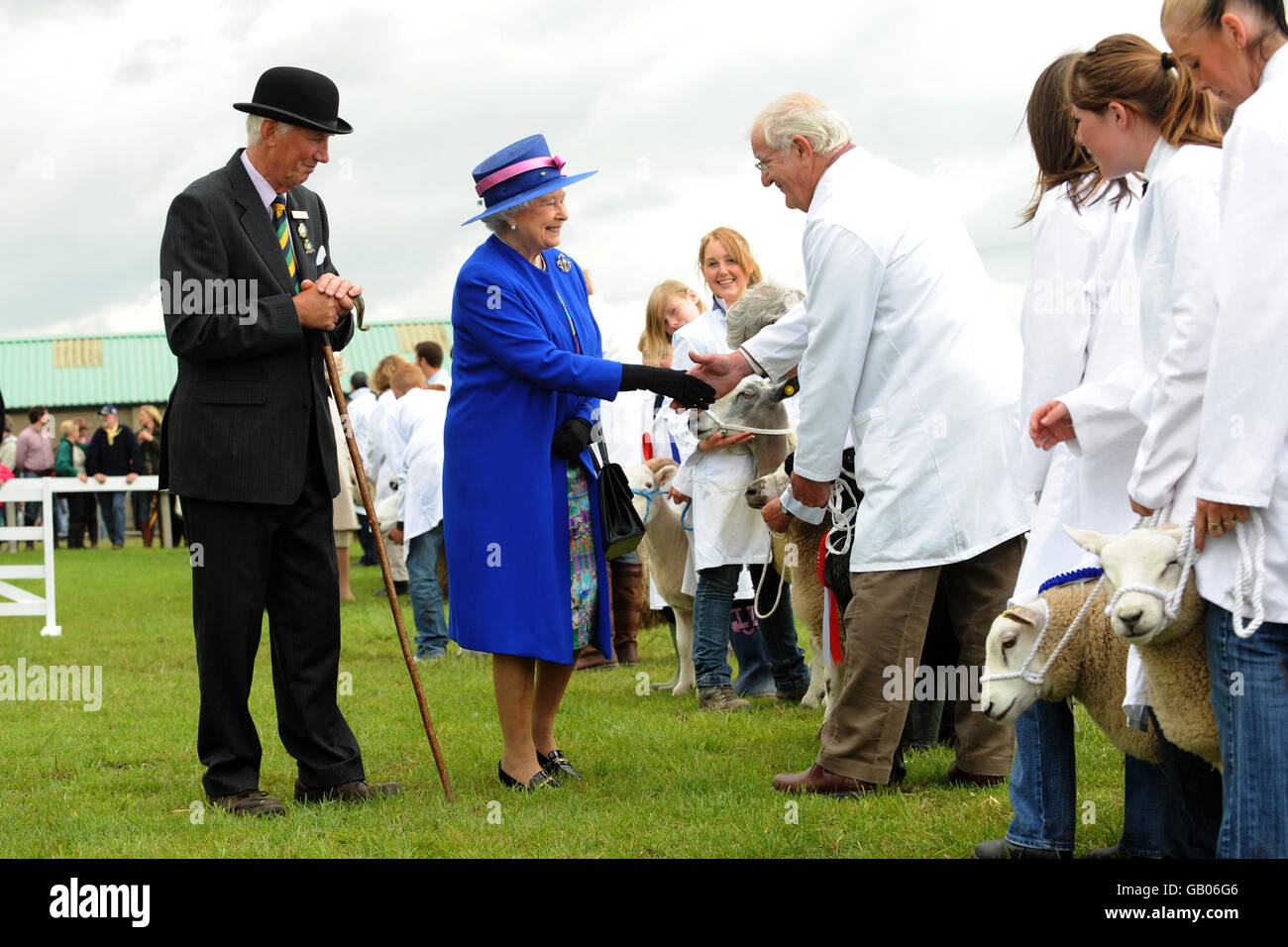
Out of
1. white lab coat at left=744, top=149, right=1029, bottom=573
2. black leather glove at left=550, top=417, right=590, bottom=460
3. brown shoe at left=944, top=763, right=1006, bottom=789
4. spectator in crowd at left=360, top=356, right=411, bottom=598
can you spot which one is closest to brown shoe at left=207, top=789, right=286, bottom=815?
black leather glove at left=550, top=417, right=590, bottom=460

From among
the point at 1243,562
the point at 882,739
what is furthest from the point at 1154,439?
the point at 882,739

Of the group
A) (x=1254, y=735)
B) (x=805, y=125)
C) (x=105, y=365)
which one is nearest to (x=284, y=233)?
(x=805, y=125)

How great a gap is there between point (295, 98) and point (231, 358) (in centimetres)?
101

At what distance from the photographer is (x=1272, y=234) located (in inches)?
102

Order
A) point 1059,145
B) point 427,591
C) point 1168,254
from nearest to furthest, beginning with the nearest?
point 1168,254, point 1059,145, point 427,591

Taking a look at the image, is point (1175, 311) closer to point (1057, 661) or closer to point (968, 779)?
point (1057, 661)

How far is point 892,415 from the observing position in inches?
185

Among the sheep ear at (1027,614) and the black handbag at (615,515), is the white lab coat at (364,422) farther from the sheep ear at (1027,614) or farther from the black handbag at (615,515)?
the sheep ear at (1027,614)

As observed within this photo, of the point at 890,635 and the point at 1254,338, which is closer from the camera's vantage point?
the point at 1254,338

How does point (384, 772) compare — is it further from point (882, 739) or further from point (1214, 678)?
point (1214, 678)

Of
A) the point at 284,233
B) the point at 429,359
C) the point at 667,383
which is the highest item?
the point at 284,233

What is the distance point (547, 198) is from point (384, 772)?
2.67 metres

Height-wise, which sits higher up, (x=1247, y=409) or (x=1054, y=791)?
(x=1247, y=409)

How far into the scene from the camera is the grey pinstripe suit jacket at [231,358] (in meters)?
4.80
